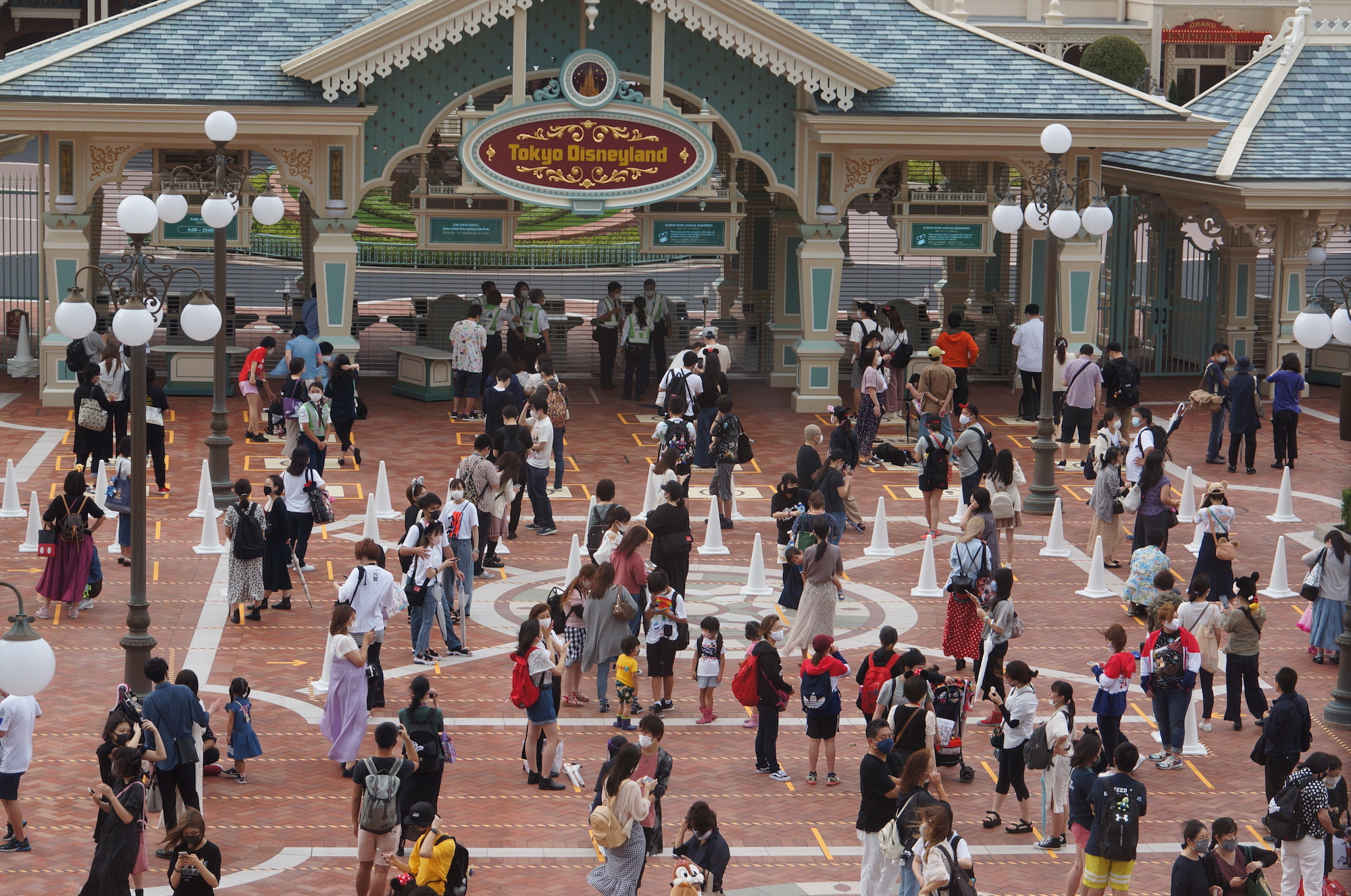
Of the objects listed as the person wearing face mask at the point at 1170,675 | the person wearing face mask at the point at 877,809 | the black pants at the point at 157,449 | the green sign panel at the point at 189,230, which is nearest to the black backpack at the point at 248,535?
the black pants at the point at 157,449

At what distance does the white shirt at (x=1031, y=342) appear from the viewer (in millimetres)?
26906

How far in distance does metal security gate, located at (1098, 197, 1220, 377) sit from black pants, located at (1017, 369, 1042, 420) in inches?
183

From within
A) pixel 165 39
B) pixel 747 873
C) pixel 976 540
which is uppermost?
pixel 165 39

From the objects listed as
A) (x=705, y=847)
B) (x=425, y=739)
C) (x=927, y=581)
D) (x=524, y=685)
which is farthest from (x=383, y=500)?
(x=705, y=847)

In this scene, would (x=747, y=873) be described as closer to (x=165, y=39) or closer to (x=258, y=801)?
(x=258, y=801)

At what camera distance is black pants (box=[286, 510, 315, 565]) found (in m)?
18.6

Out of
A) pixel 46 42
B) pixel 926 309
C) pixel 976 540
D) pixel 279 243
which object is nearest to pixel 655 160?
pixel 926 309

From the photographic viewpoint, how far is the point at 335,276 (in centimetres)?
2716

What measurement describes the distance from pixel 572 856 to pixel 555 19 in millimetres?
16627

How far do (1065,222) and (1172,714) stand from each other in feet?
29.0

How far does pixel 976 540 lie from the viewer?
54.1ft

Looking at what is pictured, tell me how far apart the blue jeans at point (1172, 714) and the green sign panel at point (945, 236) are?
578 inches

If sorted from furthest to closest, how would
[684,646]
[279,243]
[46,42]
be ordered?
[279,243]
[46,42]
[684,646]

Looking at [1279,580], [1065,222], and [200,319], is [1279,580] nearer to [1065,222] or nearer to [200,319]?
[1065,222]
